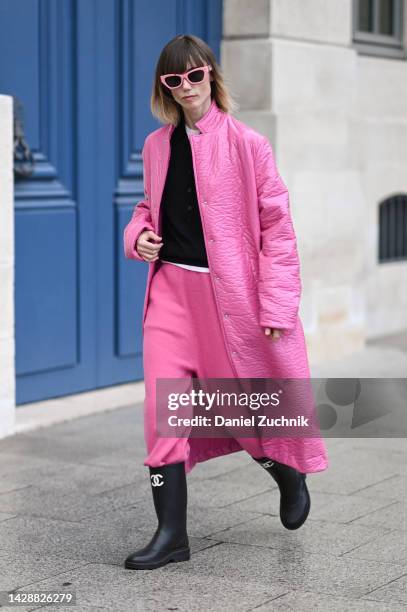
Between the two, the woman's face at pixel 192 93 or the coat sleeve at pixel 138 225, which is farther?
the coat sleeve at pixel 138 225

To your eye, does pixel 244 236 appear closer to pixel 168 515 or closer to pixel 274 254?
pixel 274 254

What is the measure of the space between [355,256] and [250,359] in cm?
498

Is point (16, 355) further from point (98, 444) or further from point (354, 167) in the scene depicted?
point (354, 167)

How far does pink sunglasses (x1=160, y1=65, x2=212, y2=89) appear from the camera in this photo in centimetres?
485

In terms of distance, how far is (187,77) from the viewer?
484 centimetres

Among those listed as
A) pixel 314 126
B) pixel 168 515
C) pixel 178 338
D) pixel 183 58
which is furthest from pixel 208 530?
pixel 314 126

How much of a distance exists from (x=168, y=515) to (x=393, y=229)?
261 inches

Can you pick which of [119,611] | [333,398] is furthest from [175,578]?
[333,398]

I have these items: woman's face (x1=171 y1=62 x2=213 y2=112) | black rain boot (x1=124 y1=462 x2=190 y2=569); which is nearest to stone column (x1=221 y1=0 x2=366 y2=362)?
woman's face (x1=171 y1=62 x2=213 y2=112)

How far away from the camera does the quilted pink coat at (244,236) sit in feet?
15.9

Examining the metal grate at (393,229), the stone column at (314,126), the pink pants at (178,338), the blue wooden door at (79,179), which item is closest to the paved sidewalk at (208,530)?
the pink pants at (178,338)

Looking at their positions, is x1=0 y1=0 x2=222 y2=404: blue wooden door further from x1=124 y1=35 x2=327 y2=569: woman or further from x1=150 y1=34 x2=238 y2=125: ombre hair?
x1=124 y1=35 x2=327 y2=569: woman

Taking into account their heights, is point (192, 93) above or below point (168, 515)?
above

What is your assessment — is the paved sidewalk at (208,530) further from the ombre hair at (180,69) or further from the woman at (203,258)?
the ombre hair at (180,69)
